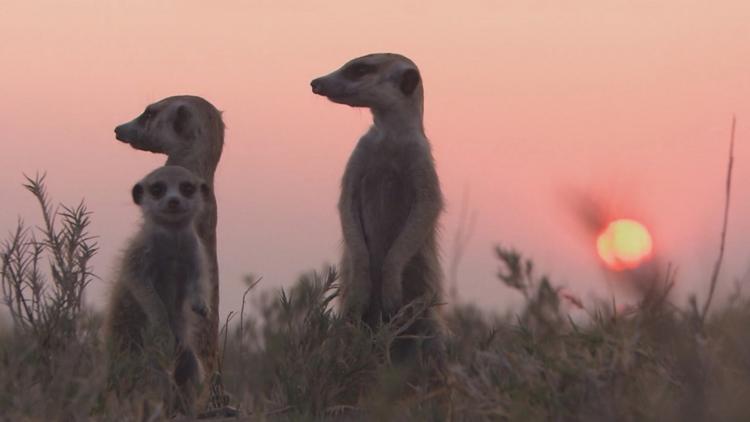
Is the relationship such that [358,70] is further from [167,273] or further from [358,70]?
[167,273]

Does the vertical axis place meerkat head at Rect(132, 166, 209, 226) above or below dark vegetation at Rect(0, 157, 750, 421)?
above

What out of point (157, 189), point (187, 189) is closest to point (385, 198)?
point (187, 189)

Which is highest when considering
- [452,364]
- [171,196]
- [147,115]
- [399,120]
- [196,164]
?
[147,115]

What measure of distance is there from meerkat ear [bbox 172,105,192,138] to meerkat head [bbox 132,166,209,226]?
77 centimetres

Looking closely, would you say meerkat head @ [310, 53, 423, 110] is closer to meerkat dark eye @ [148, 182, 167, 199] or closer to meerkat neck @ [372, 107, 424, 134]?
meerkat neck @ [372, 107, 424, 134]

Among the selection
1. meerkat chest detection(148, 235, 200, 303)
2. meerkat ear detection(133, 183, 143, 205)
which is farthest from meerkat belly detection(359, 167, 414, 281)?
meerkat ear detection(133, 183, 143, 205)

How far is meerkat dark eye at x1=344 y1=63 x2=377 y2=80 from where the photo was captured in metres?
5.90

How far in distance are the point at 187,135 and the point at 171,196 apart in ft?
3.26

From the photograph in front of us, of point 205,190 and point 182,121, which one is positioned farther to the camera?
point 182,121

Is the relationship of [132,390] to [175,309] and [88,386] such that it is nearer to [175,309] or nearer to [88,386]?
[175,309]

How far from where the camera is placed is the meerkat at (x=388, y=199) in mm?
5480

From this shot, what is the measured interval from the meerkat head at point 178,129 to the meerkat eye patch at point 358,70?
0.80m

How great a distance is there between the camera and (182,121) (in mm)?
5945

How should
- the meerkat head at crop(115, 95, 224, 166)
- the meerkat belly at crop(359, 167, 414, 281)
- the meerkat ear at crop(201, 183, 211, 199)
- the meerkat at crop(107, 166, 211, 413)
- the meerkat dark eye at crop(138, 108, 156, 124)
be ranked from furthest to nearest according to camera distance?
the meerkat dark eye at crop(138, 108, 156, 124) < the meerkat head at crop(115, 95, 224, 166) < the meerkat belly at crop(359, 167, 414, 281) < the meerkat ear at crop(201, 183, 211, 199) < the meerkat at crop(107, 166, 211, 413)
